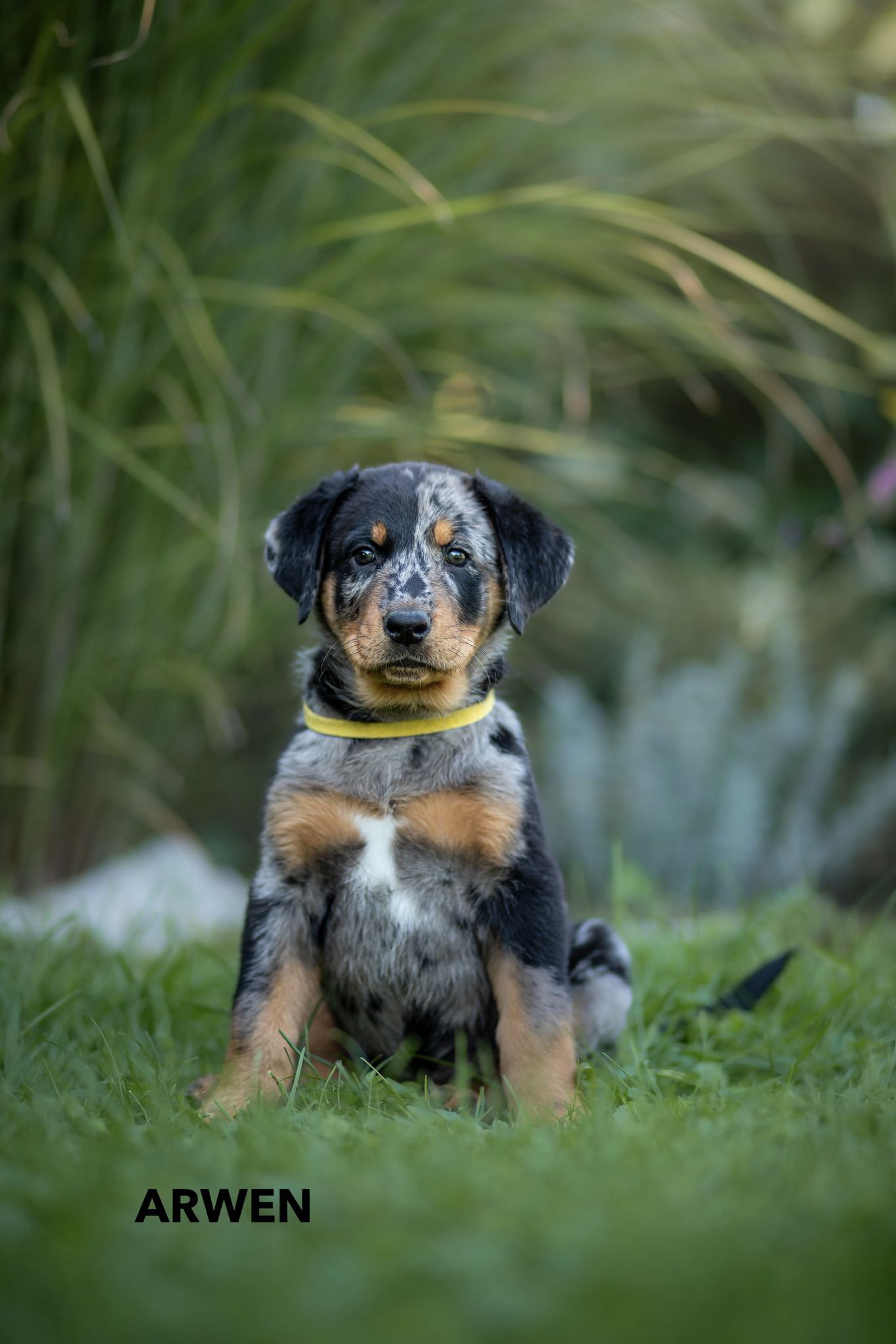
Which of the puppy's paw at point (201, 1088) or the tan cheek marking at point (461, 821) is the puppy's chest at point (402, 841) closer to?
the tan cheek marking at point (461, 821)

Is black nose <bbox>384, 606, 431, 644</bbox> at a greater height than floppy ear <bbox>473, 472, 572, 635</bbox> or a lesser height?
lesser

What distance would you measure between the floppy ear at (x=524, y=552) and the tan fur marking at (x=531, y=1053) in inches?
32.0

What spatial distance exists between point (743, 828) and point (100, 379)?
3042 millimetres

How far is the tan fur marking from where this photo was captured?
2318 millimetres

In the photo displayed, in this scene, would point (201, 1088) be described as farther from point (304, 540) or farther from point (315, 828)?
point (304, 540)

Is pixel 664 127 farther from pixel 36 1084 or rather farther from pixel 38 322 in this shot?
pixel 36 1084

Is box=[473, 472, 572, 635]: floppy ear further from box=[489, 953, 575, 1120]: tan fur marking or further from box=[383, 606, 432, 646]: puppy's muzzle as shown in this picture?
box=[489, 953, 575, 1120]: tan fur marking

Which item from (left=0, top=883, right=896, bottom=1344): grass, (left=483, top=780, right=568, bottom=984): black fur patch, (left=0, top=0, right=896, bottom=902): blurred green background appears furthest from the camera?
(left=0, top=0, right=896, bottom=902): blurred green background

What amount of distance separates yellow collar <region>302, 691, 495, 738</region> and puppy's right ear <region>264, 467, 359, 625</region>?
246 millimetres

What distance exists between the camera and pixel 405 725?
2.66 m

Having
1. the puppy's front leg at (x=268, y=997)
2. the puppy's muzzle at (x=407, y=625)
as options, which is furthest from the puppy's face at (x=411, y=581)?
the puppy's front leg at (x=268, y=997)

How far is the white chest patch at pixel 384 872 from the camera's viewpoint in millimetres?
2531

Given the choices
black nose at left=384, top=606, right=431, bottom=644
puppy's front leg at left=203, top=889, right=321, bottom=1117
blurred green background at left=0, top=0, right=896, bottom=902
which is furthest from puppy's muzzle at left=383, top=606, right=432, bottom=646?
blurred green background at left=0, top=0, right=896, bottom=902

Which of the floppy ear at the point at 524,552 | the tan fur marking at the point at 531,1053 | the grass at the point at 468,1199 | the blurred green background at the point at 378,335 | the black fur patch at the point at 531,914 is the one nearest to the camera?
the grass at the point at 468,1199
